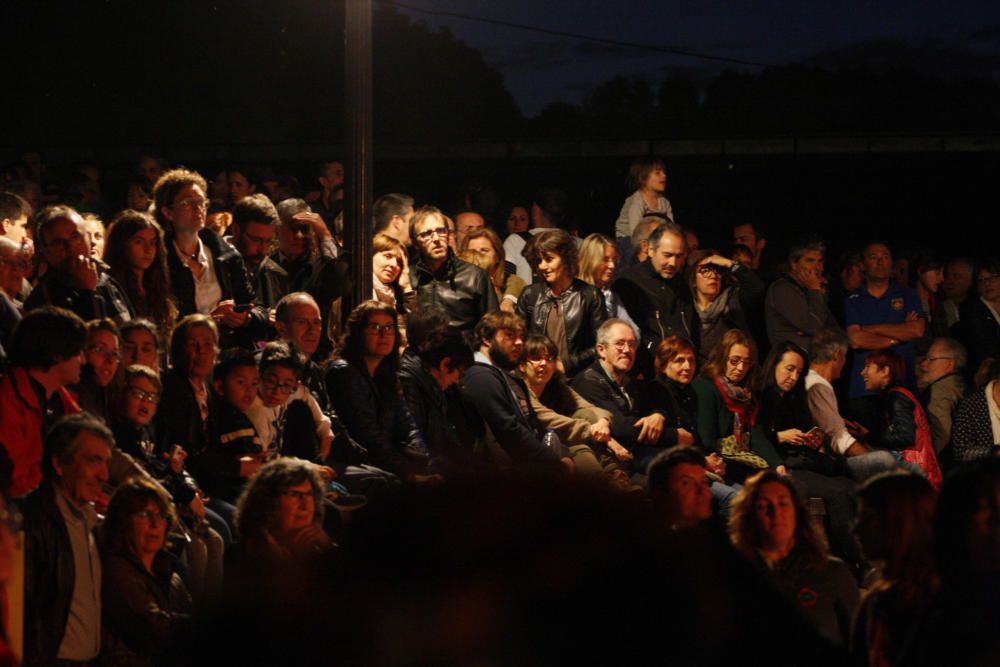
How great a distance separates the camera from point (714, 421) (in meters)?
8.80

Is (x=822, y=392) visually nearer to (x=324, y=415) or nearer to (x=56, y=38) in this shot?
(x=324, y=415)

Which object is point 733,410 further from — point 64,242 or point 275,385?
point 64,242

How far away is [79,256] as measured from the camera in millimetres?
5922

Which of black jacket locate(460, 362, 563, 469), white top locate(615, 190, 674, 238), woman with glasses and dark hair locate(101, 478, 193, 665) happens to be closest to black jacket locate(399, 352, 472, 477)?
black jacket locate(460, 362, 563, 469)

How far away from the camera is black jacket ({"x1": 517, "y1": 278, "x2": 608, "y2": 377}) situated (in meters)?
8.78

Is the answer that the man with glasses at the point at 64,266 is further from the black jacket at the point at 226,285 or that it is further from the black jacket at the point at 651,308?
the black jacket at the point at 651,308

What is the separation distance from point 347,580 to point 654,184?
963cm

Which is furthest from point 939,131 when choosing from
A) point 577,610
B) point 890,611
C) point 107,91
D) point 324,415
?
point 577,610

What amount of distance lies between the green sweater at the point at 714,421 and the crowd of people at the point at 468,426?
2 centimetres

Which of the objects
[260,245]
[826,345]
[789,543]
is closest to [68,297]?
[260,245]

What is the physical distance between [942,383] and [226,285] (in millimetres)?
5705

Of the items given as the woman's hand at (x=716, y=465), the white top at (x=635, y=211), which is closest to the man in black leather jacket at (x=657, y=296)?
the woman's hand at (x=716, y=465)

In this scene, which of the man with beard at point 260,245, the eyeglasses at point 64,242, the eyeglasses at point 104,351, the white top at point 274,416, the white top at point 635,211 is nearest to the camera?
the eyeglasses at point 104,351

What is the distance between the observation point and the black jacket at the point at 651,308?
9203 mm
